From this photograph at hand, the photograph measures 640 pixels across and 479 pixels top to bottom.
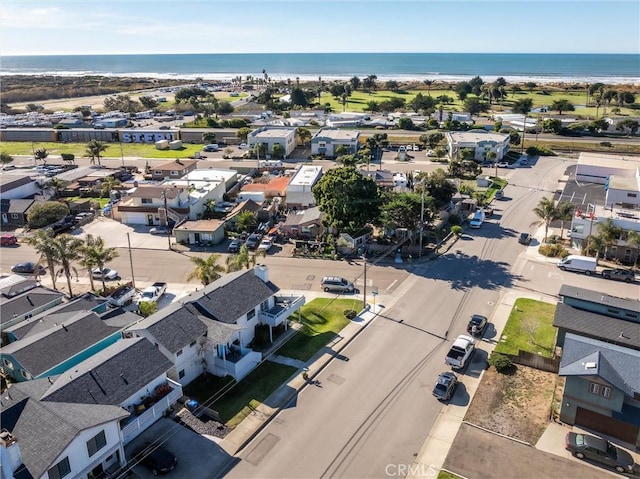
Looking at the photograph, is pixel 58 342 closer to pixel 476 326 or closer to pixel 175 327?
pixel 175 327

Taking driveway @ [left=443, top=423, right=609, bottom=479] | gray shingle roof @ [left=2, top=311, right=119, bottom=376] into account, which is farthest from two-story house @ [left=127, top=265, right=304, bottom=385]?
driveway @ [left=443, top=423, right=609, bottom=479]

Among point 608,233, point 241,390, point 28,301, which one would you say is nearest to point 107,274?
point 28,301

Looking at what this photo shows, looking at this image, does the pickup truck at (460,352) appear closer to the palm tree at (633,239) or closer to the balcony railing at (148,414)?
the balcony railing at (148,414)

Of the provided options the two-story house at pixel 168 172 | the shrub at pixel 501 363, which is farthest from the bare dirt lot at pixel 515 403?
the two-story house at pixel 168 172

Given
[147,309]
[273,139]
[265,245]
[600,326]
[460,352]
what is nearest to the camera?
[600,326]

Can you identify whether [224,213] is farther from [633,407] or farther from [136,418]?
[633,407]

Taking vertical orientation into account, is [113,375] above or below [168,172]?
below

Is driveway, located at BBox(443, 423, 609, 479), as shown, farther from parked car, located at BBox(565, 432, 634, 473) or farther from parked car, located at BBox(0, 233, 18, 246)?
parked car, located at BBox(0, 233, 18, 246)

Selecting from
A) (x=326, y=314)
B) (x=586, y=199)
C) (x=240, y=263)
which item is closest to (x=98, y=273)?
(x=240, y=263)
